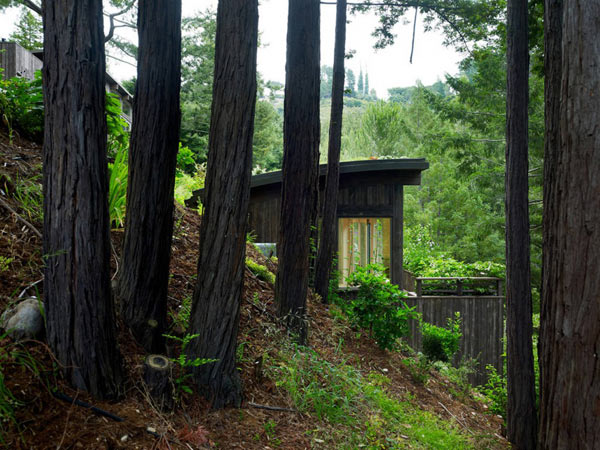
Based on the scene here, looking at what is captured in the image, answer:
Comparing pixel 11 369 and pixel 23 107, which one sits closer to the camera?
pixel 11 369

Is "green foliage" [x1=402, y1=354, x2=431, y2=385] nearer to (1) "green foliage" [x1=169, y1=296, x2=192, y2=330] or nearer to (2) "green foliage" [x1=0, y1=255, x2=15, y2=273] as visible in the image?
(1) "green foliage" [x1=169, y1=296, x2=192, y2=330]

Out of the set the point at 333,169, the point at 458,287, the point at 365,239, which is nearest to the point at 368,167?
the point at 365,239

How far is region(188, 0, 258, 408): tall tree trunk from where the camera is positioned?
10.5ft

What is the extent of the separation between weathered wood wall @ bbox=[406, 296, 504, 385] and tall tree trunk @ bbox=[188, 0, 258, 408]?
814 centimetres

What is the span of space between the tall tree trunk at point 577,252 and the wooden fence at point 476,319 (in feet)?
26.6

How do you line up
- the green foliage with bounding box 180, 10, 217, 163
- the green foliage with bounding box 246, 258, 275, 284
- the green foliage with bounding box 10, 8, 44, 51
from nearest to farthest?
the green foliage with bounding box 246, 258, 275, 284
the green foliage with bounding box 180, 10, 217, 163
the green foliage with bounding box 10, 8, 44, 51

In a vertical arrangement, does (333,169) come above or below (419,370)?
above

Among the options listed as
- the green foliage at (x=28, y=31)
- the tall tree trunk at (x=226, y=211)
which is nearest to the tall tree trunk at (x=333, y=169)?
the tall tree trunk at (x=226, y=211)

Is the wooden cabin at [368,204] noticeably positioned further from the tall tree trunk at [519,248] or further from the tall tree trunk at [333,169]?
the tall tree trunk at [519,248]

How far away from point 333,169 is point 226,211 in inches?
201

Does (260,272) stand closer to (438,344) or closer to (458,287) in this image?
(438,344)

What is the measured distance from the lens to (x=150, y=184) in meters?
3.30

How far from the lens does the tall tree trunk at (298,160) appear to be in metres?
4.98

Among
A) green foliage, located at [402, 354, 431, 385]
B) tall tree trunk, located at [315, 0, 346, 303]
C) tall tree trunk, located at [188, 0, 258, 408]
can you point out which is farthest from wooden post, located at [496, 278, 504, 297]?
tall tree trunk, located at [188, 0, 258, 408]
